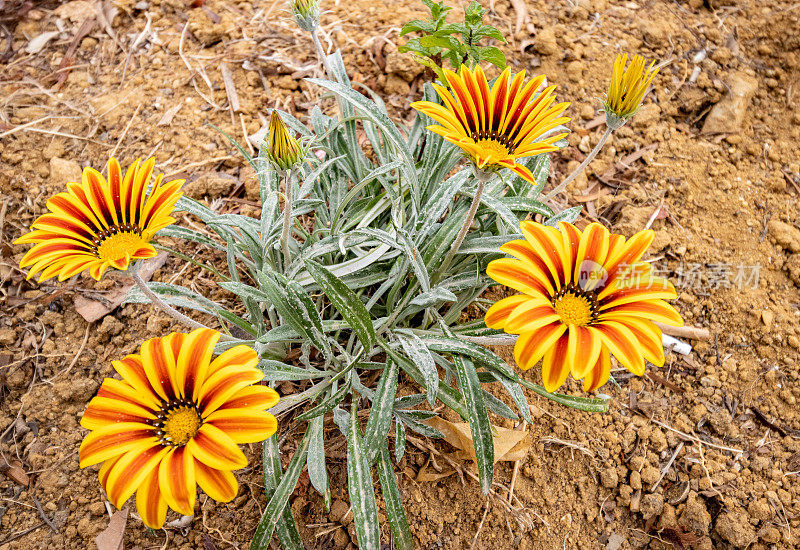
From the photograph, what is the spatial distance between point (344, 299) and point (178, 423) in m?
0.49

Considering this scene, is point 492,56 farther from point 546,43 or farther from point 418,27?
point 546,43

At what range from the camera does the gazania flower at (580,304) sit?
1125mm

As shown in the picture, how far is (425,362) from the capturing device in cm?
146

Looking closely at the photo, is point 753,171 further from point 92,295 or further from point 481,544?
point 92,295

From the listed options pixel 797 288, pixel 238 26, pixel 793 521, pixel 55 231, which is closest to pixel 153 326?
pixel 55 231

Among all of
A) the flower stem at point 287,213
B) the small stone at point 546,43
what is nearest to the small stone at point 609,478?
the flower stem at point 287,213

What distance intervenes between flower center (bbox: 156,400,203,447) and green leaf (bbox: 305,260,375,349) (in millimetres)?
425

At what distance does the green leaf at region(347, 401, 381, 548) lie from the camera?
143 centimetres

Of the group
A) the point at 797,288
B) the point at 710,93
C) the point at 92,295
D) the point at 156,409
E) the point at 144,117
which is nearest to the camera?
the point at 156,409

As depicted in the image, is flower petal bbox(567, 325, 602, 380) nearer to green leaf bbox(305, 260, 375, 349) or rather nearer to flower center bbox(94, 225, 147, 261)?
green leaf bbox(305, 260, 375, 349)

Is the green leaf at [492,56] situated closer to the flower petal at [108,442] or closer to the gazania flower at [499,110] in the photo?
the gazania flower at [499,110]

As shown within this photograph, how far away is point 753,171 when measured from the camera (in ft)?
8.27

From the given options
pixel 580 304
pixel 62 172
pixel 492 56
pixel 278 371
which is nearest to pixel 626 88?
pixel 492 56

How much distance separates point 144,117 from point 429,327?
164 cm
